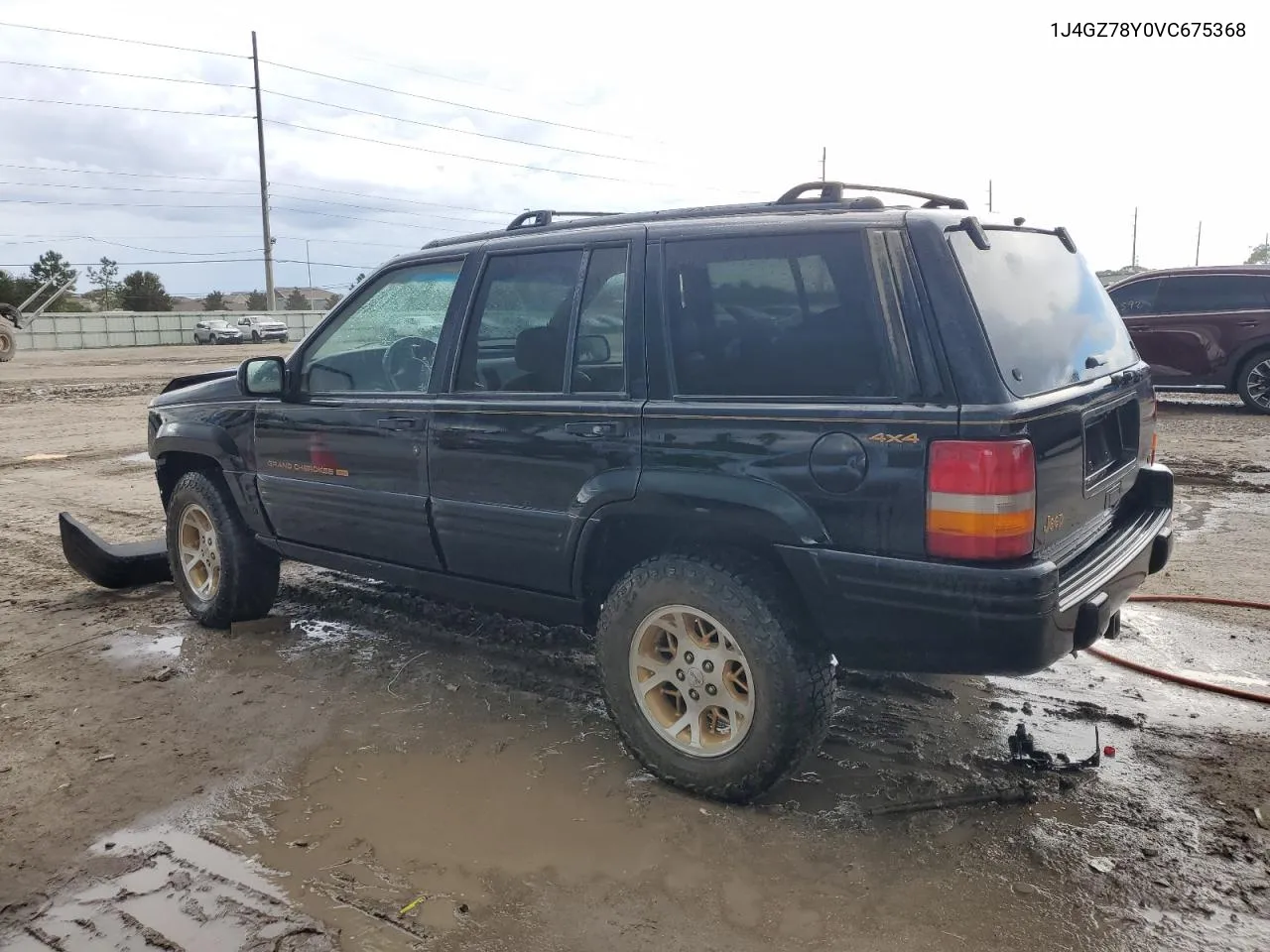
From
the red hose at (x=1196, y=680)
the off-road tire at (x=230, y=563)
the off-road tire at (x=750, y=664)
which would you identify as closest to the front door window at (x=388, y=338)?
the off-road tire at (x=230, y=563)

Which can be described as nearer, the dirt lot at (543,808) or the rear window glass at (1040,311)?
the dirt lot at (543,808)

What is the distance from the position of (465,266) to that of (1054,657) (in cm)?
265

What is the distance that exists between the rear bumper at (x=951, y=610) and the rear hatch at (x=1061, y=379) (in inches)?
5.8

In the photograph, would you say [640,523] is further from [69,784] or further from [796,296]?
[69,784]

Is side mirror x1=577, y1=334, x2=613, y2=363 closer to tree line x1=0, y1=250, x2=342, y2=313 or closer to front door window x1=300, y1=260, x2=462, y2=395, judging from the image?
front door window x1=300, y1=260, x2=462, y2=395

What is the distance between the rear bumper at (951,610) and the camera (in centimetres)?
279

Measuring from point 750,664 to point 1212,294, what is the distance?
11445mm

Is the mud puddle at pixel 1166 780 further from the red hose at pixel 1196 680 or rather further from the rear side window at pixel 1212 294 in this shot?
the rear side window at pixel 1212 294

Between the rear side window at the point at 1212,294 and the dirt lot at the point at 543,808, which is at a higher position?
the rear side window at the point at 1212,294

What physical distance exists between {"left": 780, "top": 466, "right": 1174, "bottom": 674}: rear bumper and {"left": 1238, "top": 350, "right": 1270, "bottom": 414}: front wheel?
10.5 metres

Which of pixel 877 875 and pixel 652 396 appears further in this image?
pixel 652 396

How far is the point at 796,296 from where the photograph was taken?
3109mm

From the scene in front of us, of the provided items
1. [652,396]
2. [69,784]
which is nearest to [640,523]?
[652,396]

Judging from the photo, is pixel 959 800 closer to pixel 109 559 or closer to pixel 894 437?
pixel 894 437
